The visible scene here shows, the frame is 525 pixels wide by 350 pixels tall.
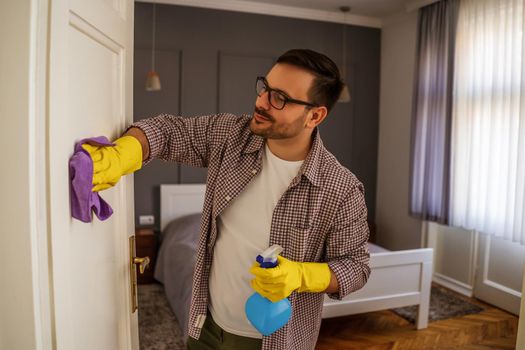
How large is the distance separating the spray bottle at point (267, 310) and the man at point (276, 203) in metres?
0.08

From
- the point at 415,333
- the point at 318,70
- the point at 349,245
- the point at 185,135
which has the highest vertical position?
the point at 318,70

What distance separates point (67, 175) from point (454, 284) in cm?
404

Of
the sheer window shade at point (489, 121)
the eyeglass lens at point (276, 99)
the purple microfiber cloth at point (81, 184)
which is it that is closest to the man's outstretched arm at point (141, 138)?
the purple microfiber cloth at point (81, 184)

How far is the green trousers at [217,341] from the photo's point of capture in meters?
1.39

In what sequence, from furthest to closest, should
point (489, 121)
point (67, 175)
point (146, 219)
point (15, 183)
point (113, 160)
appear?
1. point (146, 219)
2. point (489, 121)
3. point (113, 160)
4. point (67, 175)
5. point (15, 183)

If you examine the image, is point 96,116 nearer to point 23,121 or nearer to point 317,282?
point 23,121

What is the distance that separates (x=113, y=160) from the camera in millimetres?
960

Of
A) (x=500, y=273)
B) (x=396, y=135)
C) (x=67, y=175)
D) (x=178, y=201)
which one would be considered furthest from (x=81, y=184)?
(x=396, y=135)

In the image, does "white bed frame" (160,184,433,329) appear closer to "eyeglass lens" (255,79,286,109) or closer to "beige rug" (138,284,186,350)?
A: "beige rug" (138,284,186,350)

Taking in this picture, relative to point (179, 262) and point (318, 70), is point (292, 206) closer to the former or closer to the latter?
point (318, 70)

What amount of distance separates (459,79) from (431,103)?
1.19ft

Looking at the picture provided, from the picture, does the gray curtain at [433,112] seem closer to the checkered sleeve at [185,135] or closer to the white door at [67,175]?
the checkered sleeve at [185,135]

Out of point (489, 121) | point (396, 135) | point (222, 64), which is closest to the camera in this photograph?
point (489, 121)

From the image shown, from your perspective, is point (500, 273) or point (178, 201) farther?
point (178, 201)
